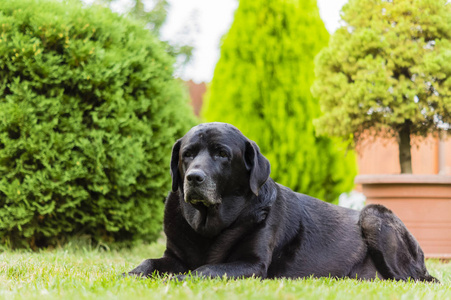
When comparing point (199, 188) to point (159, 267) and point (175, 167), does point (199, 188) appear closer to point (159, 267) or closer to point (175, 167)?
point (175, 167)

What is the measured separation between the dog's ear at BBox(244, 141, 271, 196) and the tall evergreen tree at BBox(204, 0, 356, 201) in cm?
362

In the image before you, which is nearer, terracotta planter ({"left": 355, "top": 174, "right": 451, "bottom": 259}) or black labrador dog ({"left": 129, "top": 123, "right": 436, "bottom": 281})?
black labrador dog ({"left": 129, "top": 123, "right": 436, "bottom": 281})

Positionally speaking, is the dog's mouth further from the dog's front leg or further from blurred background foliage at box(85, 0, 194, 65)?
blurred background foliage at box(85, 0, 194, 65)

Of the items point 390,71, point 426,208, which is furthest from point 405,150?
point 390,71

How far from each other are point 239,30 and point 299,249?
456cm

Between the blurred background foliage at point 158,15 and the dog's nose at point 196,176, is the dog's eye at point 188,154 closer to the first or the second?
the dog's nose at point 196,176

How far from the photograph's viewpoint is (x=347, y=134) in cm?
577

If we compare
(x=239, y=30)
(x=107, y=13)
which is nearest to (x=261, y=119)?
(x=239, y=30)

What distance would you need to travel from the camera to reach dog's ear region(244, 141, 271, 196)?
3.11 m

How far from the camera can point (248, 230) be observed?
10.2 ft

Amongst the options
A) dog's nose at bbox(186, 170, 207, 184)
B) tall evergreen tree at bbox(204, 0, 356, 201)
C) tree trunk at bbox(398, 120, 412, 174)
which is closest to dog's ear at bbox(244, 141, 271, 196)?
dog's nose at bbox(186, 170, 207, 184)

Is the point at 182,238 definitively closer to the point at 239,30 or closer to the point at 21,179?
the point at 21,179

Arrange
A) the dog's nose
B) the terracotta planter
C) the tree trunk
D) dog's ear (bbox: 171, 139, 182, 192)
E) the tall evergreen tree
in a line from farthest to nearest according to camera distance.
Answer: the tall evergreen tree → the tree trunk → the terracotta planter → dog's ear (bbox: 171, 139, 182, 192) → the dog's nose

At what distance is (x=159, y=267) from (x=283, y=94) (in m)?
4.32
